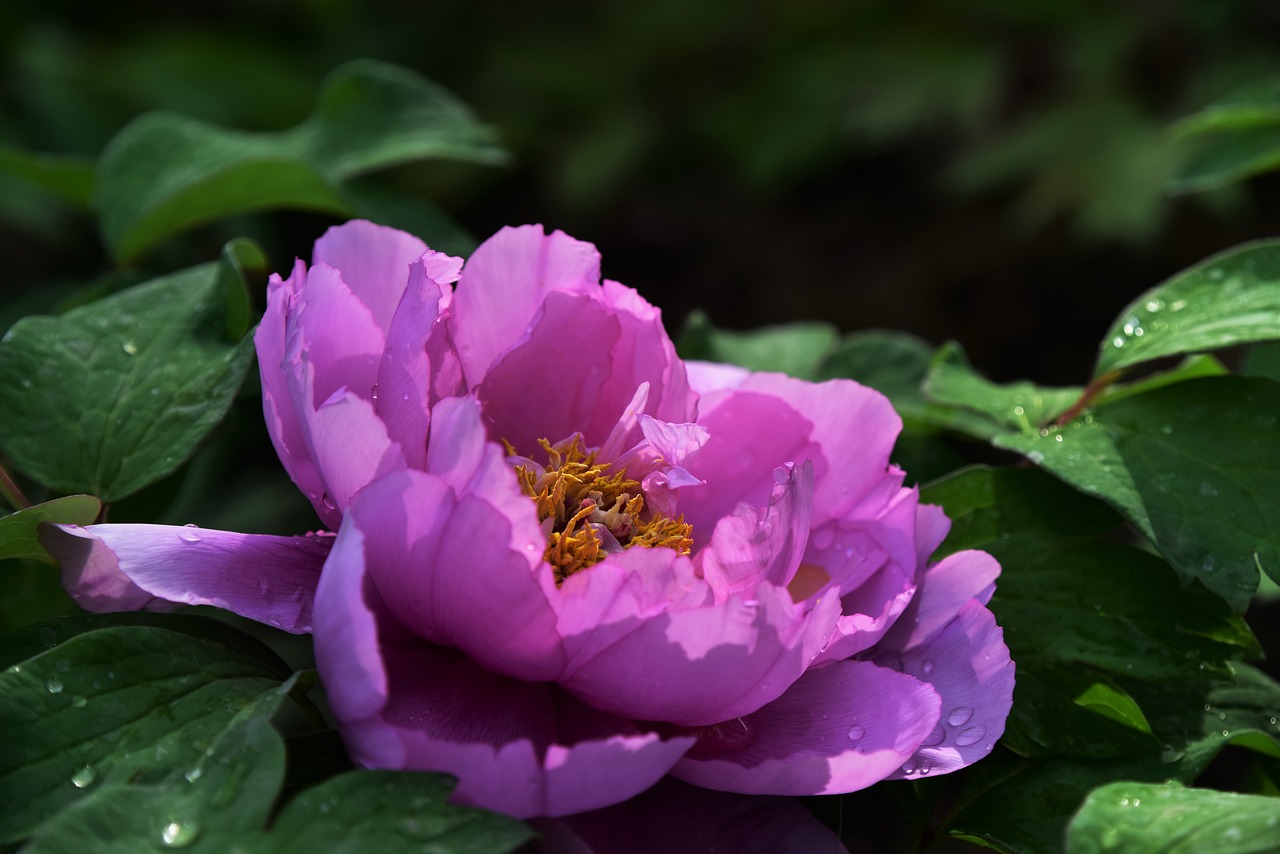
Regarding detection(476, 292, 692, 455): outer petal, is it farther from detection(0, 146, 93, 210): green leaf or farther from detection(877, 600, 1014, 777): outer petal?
detection(0, 146, 93, 210): green leaf

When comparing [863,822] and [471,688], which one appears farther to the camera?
[863,822]

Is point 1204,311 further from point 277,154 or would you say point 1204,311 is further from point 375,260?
point 277,154

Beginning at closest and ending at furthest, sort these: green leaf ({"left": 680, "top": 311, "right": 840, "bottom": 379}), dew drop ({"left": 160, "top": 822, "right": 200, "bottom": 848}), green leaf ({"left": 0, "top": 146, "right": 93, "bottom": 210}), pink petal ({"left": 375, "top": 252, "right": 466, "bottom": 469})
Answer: dew drop ({"left": 160, "top": 822, "right": 200, "bottom": 848}) → pink petal ({"left": 375, "top": 252, "right": 466, "bottom": 469}) → green leaf ({"left": 680, "top": 311, "right": 840, "bottom": 379}) → green leaf ({"left": 0, "top": 146, "right": 93, "bottom": 210})

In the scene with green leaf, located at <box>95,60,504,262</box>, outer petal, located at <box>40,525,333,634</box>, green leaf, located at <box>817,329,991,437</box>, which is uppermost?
green leaf, located at <box>95,60,504,262</box>

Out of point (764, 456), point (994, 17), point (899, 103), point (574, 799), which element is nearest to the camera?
point (574, 799)

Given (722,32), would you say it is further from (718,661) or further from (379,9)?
(718,661)

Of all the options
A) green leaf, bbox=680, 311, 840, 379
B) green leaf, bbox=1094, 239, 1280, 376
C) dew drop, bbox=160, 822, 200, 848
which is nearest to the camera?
dew drop, bbox=160, 822, 200, 848

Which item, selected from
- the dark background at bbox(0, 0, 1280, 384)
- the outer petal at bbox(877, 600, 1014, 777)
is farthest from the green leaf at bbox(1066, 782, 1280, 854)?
the dark background at bbox(0, 0, 1280, 384)

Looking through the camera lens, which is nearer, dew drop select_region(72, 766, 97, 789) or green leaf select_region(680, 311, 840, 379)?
dew drop select_region(72, 766, 97, 789)

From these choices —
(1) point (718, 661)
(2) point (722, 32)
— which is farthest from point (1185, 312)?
(2) point (722, 32)
